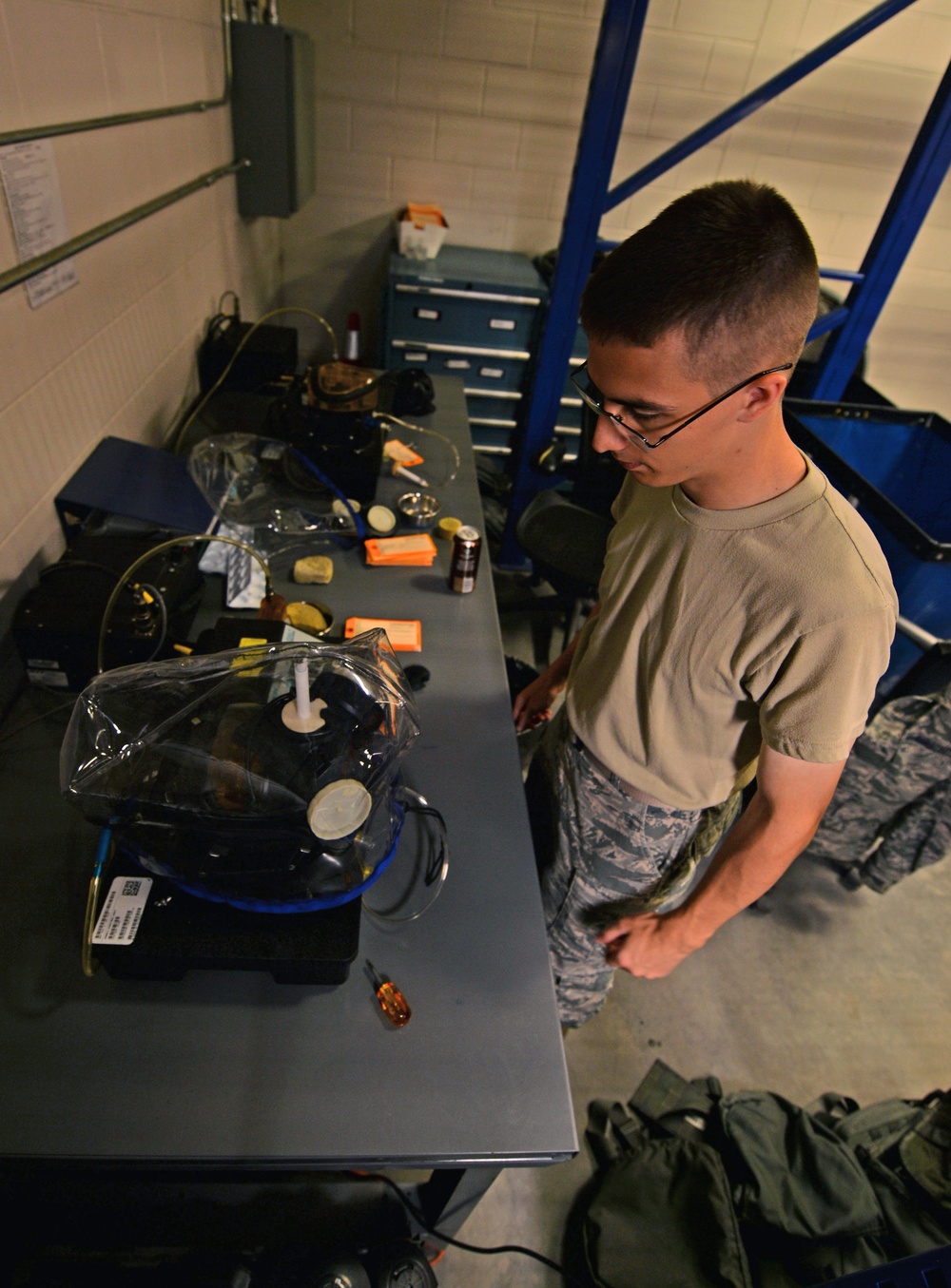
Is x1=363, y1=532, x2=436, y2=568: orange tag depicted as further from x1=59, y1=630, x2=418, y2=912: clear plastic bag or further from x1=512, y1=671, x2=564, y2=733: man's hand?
x1=59, y1=630, x2=418, y2=912: clear plastic bag

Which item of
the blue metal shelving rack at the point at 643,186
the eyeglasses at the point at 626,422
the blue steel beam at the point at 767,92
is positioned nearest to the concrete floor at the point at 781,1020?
the eyeglasses at the point at 626,422

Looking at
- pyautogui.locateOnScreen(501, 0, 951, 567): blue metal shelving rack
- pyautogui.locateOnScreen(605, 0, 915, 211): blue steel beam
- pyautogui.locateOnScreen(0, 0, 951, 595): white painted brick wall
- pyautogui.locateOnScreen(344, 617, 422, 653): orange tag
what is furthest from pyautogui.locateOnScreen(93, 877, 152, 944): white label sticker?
pyautogui.locateOnScreen(605, 0, 915, 211): blue steel beam

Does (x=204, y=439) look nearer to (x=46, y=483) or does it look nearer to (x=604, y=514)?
(x=46, y=483)

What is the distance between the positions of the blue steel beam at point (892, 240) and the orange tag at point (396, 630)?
2.18 m

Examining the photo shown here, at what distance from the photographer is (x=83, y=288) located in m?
1.40

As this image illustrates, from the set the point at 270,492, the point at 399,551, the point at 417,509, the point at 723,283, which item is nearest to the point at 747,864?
the point at 723,283

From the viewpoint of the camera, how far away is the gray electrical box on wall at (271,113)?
2.23m

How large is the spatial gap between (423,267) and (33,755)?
8.53 feet

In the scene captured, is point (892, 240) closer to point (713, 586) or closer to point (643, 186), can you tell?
point (643, 186)

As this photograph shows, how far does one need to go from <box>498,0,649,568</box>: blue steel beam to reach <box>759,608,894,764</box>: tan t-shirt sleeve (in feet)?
4.01

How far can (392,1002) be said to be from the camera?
835 millimetres

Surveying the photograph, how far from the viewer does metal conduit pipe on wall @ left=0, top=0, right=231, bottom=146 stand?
3.67 ft

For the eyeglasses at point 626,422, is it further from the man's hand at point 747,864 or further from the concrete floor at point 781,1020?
the concrete floor at point 781,1020

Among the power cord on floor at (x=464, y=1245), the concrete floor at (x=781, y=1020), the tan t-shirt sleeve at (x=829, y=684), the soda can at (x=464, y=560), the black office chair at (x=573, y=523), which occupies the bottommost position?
the concrete floor at (x=781, y=1020)
